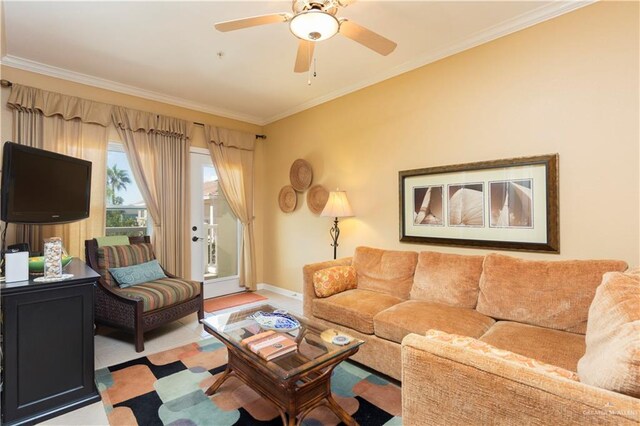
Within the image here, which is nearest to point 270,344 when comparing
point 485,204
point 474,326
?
point 474,326

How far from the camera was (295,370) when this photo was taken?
154 cm

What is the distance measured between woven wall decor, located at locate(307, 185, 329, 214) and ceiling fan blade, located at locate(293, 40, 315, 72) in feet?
6.17

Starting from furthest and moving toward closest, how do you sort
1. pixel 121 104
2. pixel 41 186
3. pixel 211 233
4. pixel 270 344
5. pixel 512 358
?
pixel 211 233 → pixel 121 104 → pixel 41 186 → pixel 270 344 → pixel 512 358

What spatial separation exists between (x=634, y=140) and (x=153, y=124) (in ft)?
15.0

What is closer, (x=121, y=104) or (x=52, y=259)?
(x=52, y=259)

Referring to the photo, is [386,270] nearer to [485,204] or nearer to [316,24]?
[485,204]

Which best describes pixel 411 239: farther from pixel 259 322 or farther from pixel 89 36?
pixel 89 36

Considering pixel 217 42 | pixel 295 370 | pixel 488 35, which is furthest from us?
pixel 217 42

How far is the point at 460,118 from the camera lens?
2867 millimetres

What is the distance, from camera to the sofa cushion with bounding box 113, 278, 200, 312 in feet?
9.37

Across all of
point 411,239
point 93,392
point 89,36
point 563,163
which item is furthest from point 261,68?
point 93,392

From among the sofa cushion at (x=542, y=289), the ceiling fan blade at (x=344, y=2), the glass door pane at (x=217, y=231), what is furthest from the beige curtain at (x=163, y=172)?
the sofa cushion at (x=542, y=289)

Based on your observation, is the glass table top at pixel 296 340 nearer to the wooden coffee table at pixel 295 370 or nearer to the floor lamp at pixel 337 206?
the wooden coffee table at pixel 295 370

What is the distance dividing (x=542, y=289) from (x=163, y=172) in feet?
13.4
